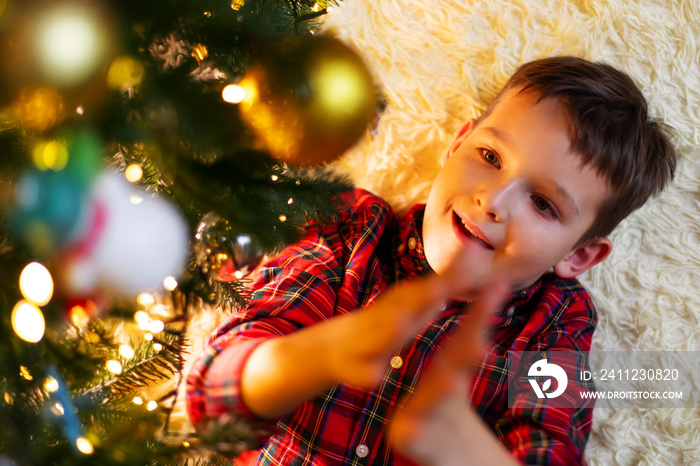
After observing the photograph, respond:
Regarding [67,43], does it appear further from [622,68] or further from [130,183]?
[622,68]

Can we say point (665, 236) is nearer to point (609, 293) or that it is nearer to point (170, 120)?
point (609, 293)

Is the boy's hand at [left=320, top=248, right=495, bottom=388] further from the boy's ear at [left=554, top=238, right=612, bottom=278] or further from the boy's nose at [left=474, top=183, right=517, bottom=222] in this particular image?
the boy's ear at [left=554, top=238, right=612, bottom=278]

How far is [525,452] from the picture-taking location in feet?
2.37

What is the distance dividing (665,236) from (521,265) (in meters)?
0.40

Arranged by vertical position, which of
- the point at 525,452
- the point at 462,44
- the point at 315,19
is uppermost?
the point at 315,19

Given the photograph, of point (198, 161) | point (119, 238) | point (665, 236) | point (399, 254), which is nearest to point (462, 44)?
point (399, 254)

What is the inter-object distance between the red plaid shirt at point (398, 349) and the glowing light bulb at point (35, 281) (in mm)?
326

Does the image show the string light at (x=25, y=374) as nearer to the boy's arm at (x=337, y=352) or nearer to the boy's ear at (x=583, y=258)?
the boy's arm at (x=337, y=352)

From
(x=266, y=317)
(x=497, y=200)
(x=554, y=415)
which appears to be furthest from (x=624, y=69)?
(x=266, y=317)

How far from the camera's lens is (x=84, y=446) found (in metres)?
0.40

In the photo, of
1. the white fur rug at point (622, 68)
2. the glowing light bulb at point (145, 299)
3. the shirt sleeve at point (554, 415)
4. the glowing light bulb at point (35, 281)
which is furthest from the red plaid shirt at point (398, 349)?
the glowing light bulb at point (35, 281)

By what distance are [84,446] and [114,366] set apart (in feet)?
0.37

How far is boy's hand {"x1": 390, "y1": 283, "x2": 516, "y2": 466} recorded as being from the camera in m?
0.39

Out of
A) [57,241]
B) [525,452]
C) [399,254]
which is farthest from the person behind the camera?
[399,254]
